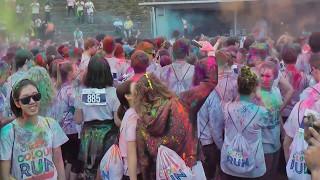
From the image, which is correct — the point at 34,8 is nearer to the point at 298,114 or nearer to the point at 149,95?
the point at 149,95

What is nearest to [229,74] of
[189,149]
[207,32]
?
[189,149]

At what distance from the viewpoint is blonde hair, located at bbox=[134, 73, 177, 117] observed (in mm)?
2928

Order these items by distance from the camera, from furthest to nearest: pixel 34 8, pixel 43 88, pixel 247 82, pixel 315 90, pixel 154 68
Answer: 1. pixel 34 8
2. pixel 154 68
3. pixel 43 88
4. pixel 247 82
5. pixel 315 90

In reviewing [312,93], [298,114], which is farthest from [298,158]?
[312,93]

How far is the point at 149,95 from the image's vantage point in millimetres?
2951

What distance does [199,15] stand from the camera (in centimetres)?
2031

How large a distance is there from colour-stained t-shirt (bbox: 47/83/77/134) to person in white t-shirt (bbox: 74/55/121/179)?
575 millimetres

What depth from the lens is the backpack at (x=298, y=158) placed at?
322 cm

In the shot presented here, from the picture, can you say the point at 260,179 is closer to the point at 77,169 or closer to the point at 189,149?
the point at 189,149

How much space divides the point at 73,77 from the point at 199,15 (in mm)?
15987

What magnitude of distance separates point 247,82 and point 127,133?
1.39m

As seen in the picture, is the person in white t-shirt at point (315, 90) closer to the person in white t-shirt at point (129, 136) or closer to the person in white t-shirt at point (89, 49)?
the person in white t-shirt at point (129, 136)

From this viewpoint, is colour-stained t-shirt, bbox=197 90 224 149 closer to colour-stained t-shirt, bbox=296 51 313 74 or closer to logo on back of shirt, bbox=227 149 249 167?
logo on back of shirt, bbox=227 149 249 167

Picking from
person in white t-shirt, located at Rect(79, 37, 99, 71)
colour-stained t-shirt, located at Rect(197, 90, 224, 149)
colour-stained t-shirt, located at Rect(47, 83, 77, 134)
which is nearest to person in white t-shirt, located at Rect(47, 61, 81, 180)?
colour-stained t-shirt, located at Rect(47, 83, 77, 134)
